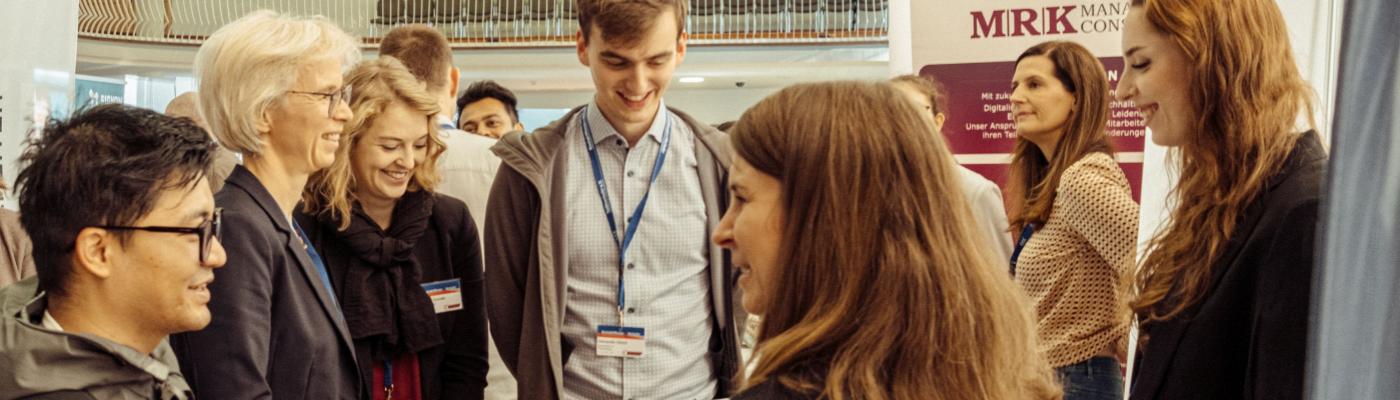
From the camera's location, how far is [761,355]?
4.06ft

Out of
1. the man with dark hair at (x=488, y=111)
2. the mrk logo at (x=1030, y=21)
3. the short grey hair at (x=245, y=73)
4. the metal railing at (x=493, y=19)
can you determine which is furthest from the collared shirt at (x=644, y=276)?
the metal railing at (x=493, y=19)

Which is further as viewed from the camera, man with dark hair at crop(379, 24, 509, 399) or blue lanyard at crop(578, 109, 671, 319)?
man with dark hair at crop(379, 24, 509, 399)

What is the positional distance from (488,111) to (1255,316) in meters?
4.24

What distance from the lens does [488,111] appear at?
537 centimetres

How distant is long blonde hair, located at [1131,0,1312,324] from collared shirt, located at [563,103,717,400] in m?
1.00

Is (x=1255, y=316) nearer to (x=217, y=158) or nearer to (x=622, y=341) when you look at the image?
(x=622, y=341)

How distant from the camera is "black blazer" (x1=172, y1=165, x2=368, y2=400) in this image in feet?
6.21

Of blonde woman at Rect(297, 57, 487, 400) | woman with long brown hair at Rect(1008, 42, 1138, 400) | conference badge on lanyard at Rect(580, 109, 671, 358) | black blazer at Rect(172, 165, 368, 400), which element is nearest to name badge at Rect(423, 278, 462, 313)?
blonde woman at Rect(297, 57, 487, 400)

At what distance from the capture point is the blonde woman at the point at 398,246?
2590 millimetres

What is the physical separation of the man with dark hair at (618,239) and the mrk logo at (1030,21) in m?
1.83

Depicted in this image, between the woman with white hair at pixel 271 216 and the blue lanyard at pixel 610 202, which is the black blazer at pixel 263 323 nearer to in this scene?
the woman with white hair at pixel 271 216

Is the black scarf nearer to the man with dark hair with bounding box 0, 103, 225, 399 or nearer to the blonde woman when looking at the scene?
the blonde woman

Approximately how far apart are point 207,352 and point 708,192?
3.47 ft

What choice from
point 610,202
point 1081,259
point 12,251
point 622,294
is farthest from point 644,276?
point 12,251
